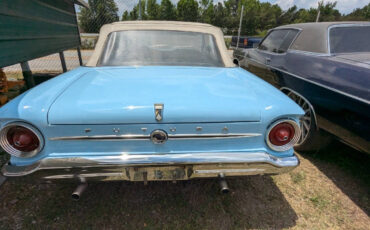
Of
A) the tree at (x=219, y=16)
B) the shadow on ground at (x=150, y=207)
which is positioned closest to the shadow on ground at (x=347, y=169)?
the shadow on ground at (x=150, y=207)

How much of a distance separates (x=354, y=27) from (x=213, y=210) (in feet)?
10.1

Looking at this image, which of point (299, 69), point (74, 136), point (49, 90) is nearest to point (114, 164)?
point (74, 136)

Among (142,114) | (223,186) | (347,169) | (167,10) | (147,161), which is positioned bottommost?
(347,169)

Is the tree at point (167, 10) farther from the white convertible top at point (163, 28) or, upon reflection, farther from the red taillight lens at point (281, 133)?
the red taillight lens at point (281, 133)

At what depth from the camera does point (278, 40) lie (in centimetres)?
399

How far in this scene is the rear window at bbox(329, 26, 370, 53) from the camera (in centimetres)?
290

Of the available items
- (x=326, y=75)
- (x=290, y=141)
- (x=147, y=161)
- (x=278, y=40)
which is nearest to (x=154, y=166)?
(x=147, y=161)

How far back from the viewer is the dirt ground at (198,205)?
78.9 inches

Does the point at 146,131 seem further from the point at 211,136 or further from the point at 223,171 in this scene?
the point at 223,171

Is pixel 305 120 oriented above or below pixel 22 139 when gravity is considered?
below

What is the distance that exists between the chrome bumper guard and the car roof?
1983 millimetres

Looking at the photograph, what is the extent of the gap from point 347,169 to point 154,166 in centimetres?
252

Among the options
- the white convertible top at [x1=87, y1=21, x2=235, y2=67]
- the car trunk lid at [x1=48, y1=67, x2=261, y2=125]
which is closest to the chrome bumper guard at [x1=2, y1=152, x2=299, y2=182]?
the car trunk lid at [x1=48, y1=67, x2=261, y2=125]

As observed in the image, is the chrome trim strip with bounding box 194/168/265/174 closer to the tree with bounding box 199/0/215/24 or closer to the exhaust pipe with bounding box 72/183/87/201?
the exhaust pipe with bounding box 72/183/87/201
